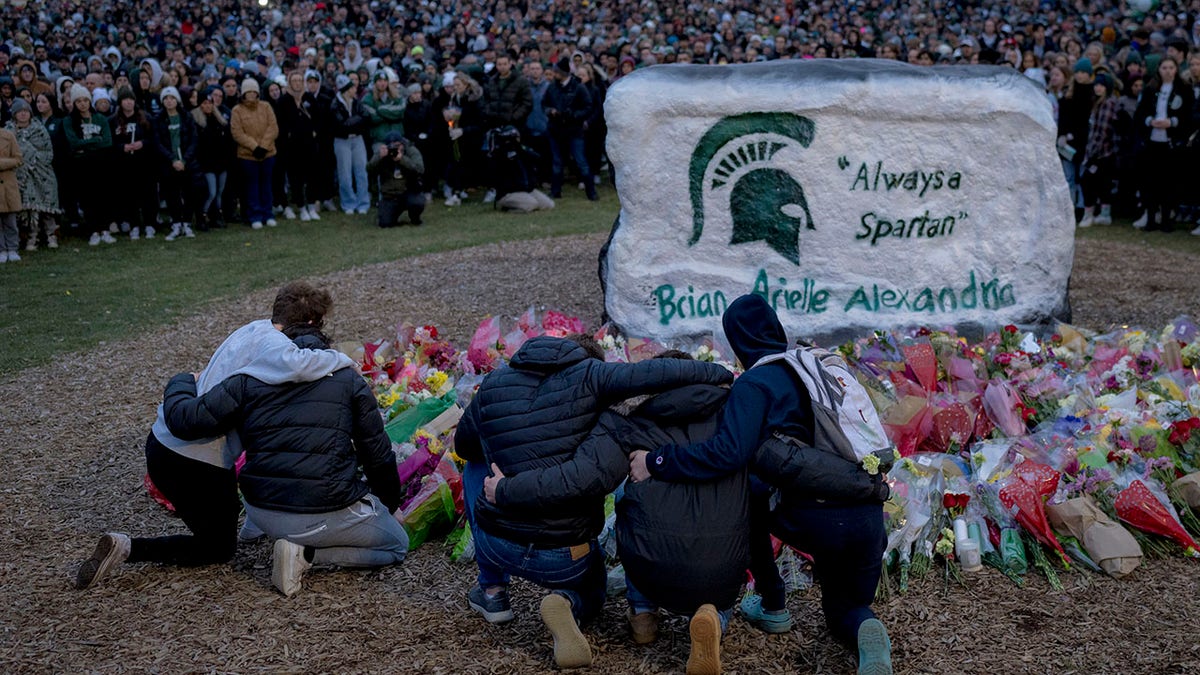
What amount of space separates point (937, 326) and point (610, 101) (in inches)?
103

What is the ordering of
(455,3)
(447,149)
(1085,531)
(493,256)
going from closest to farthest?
1. (1085,531)
2. (493,256)
3. (447,149)
4. (455,3)

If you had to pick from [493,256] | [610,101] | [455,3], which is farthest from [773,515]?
[455,3]

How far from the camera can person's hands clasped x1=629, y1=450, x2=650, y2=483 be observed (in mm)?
3881

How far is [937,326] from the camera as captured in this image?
759 cm

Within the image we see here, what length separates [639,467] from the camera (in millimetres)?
3889

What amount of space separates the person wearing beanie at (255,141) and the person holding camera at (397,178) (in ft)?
4.06

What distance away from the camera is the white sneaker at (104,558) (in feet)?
15.1

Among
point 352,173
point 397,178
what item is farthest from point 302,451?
point 352,173

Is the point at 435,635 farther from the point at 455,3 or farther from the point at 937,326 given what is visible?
the point at 455,3

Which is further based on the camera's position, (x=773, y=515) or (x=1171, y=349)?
(x=1171, y=349)

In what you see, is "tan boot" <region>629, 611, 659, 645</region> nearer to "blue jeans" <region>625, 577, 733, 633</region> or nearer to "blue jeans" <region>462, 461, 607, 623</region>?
"blue jeans" <region>625, 577, 733, 633</region>

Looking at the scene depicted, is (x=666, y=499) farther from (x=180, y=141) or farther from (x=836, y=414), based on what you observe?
(x=180, y=141)

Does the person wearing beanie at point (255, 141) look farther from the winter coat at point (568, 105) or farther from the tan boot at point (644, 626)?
the tan boot at point (644, 626)

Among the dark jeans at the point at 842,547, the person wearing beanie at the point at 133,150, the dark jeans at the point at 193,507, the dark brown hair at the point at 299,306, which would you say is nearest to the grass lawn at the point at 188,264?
the person wearing beanie at the point at 133,150
